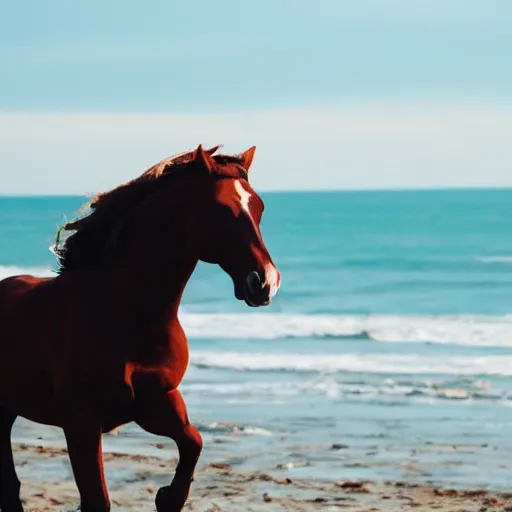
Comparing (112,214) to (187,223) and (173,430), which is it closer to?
(187,223)

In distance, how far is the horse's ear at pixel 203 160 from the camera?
165 inches

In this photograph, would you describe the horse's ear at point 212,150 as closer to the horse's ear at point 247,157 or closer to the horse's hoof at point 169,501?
the horse's ear at point 247,157

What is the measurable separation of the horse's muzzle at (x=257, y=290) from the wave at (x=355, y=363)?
10910mm

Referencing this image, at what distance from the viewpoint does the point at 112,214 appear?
443cm

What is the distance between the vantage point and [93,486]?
14.2 feet

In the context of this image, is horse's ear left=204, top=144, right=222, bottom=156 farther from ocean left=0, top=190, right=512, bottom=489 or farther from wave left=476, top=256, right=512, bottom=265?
wave left=476, top=256, right=512, bottom=265

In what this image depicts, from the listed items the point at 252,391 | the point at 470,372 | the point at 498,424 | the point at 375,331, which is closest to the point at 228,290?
the point at 375,331

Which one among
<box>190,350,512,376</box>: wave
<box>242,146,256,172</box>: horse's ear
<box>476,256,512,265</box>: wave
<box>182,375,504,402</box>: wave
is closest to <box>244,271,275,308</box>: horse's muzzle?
<box>242,146,256,172</box>: horse's ear

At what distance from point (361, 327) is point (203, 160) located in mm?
18396

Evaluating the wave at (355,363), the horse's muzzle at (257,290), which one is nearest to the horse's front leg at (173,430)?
the horse's muzzle at (257,290)

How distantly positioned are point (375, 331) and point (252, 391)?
28.5ft

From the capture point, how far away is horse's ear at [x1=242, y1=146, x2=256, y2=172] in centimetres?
436

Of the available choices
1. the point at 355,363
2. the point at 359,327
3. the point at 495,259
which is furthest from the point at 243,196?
the point at 495,259

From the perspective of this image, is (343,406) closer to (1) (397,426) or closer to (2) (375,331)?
(1) (397,426)
